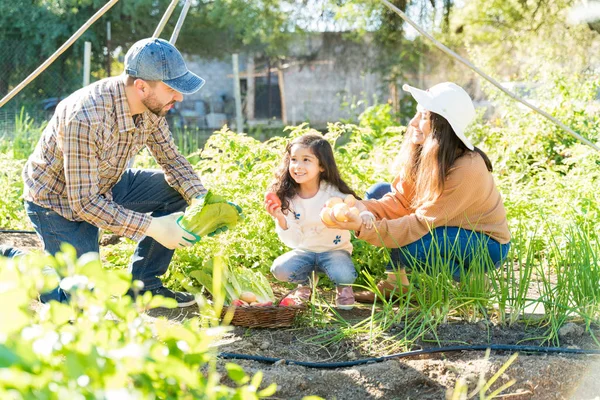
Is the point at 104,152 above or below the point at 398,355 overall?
above

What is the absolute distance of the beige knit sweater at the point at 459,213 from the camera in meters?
3.45

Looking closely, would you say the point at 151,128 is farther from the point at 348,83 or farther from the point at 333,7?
the point at 348,83

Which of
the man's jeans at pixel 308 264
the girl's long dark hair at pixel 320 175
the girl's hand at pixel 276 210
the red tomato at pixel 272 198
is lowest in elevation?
the man's jeans at pixel 308 264

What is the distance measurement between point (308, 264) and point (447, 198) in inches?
32.9

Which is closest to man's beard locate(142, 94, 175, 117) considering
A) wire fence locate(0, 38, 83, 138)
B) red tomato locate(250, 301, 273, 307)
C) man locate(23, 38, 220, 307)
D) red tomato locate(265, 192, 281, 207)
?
man locate(23, 38, 220, 307)

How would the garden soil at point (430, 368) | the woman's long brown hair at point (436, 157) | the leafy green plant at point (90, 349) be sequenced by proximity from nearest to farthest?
the leafy green plant at point (90, 349)
the garden soil at point (430, 368)
the woman's long brown hair at point (436, 157)

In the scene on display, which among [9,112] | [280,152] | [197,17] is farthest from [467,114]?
[197,17]

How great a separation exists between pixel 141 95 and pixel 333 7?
1115 centimetres

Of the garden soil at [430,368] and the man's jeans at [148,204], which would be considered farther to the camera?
the man's jeans at [148,204]

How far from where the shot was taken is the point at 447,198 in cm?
347

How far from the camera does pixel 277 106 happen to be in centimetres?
1653

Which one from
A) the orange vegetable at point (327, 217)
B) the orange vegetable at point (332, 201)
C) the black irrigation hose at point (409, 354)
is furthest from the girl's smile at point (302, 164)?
the black irrigation hose at point (409, 354)

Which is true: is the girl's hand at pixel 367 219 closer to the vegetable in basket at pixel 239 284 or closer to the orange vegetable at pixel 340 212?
the orange vegetable at pixel 340 212

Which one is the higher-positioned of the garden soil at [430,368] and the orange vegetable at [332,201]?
the orange vegetable at [332,201]
